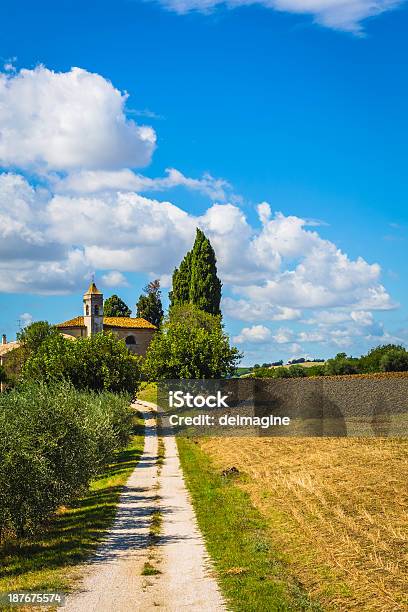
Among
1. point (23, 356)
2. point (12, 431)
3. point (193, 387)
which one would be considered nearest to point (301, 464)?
point (12, 431)

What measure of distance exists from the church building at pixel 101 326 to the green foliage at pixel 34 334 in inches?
408

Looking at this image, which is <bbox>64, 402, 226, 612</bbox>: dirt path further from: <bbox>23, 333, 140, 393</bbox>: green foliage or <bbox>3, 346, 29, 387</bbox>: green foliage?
<bbox>3, 346, 29, 387</bbox>: green foliage

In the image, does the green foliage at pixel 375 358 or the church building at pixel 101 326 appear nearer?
the green foliage at pixel 375 358

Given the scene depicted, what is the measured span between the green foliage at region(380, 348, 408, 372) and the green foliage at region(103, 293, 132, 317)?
7502 cm

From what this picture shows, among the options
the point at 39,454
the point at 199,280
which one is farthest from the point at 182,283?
the point at 39,454

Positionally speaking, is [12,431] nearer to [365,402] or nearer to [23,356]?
[365,402]

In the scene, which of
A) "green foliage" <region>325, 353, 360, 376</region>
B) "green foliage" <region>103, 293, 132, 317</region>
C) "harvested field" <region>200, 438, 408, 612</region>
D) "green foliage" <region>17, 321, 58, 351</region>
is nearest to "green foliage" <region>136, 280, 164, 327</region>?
"green foliage" <region>103, 293, 132, 317</region>

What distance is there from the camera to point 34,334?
94938 millimetres

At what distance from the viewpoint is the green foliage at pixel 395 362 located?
64.9m

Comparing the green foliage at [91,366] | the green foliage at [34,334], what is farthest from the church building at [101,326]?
the green foliage at [91,366]

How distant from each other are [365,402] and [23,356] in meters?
56.6

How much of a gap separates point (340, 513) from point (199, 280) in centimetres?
7025

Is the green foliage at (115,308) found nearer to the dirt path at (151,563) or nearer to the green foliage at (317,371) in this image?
the green foliage at (317,371)

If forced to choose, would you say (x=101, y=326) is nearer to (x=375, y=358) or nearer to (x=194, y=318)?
(x=194, y=318)
